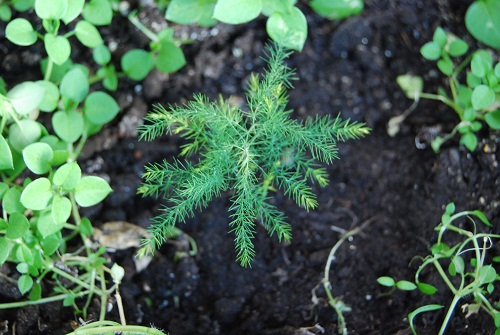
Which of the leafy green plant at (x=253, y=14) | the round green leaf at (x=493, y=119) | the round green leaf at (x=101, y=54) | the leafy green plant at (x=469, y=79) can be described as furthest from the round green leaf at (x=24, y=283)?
the round green leaf at (x=493, y=119)

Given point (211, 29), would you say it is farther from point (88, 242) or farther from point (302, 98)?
point (88, 242)

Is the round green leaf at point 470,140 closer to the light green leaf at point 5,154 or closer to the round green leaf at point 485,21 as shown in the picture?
the round green leaf at point 485,21

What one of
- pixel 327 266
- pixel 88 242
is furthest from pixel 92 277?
pixel 327 266

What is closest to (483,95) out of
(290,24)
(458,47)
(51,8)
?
(458,47)

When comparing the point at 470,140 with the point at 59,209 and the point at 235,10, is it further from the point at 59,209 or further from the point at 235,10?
the point at 59,209

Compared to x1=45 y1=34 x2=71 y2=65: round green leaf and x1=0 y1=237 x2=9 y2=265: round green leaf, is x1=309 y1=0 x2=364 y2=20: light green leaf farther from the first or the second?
x1=0 y1=237 x2=9 y2=265: round green leaf
